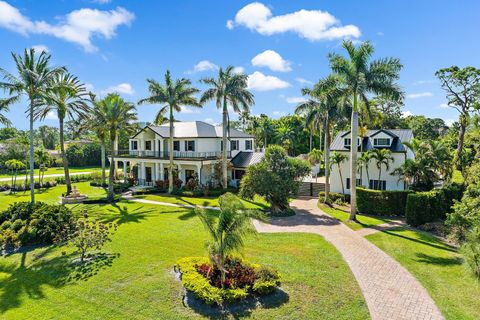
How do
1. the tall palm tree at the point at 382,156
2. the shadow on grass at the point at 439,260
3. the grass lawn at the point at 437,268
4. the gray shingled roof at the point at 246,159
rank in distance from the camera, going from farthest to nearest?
the gray shingled roof at the point at 246,159, the tall palm tree at the point at 382,156, the shadow on grass at the point at 439,260, the grass lawn at the point at 437,268

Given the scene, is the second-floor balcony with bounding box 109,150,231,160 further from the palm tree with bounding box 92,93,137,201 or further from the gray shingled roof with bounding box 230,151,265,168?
the palm tree with bounding box 92,93,137,201

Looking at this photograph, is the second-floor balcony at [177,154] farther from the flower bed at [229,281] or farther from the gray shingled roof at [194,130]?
the flower bed at [229,281]

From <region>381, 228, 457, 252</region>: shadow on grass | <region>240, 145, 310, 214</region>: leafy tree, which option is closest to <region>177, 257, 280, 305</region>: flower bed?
<region>381, 228, 457, 252</region>: shadow on grass

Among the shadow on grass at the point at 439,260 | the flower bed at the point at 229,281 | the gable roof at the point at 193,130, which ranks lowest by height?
the shadow on grass at the point at 439,260

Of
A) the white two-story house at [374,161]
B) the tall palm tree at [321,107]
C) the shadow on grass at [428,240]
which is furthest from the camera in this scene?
the white two-story house at [374,161]

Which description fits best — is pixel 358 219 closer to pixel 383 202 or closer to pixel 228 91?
pixel 383 202

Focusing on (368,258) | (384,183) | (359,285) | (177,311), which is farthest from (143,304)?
(384,183)

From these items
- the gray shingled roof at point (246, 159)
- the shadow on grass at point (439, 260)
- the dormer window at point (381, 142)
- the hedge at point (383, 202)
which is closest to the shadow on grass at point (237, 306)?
the shadow on grass at point (439, 260)

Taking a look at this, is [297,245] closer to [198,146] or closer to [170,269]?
[170,269]
